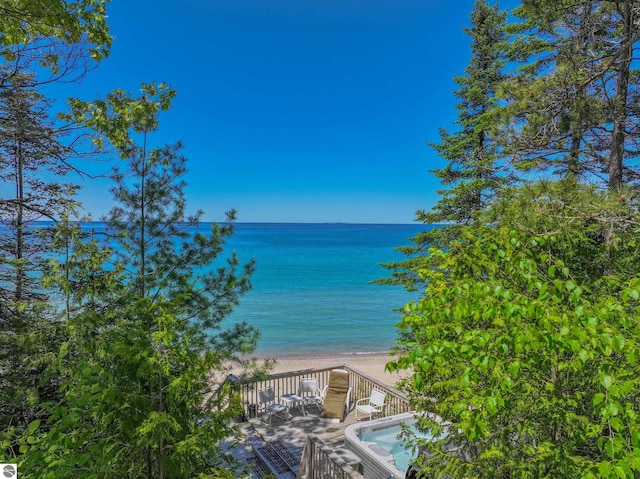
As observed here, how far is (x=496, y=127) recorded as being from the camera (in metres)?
4.52

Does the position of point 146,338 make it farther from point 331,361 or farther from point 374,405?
point 331,361

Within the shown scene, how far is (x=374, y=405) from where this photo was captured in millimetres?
7758

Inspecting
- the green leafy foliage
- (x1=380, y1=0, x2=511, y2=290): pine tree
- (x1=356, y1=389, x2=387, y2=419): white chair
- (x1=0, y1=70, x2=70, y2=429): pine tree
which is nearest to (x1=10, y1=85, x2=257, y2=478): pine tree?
(x1=0, y1=70, x2=70, y2=429): pine tree

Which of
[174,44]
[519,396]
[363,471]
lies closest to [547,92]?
[519,396]

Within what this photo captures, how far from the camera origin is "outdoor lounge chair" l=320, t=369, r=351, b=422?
7.62 m

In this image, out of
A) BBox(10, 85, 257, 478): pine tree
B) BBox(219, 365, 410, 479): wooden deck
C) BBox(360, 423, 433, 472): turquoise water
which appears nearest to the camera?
BBox(10, 85, 257, 478): pine tree

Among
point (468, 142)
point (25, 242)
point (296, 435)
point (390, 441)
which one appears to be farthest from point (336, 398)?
point (468, 142)

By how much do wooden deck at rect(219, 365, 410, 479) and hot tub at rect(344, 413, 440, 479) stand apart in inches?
15.8

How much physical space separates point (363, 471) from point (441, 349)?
504 centimetres

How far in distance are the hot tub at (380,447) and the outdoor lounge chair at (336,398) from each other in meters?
1.43

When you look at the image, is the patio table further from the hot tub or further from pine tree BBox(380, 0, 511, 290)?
pine tree BBox(380, 0, 511, 290)

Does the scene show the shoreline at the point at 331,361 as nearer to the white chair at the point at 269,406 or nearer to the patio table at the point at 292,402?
the patio table at the point at 292,402

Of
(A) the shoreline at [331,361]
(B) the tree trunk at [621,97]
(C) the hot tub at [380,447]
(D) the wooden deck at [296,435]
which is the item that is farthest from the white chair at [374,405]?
(B) the tree trunk at [621,97]

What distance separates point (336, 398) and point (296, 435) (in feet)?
4.09
